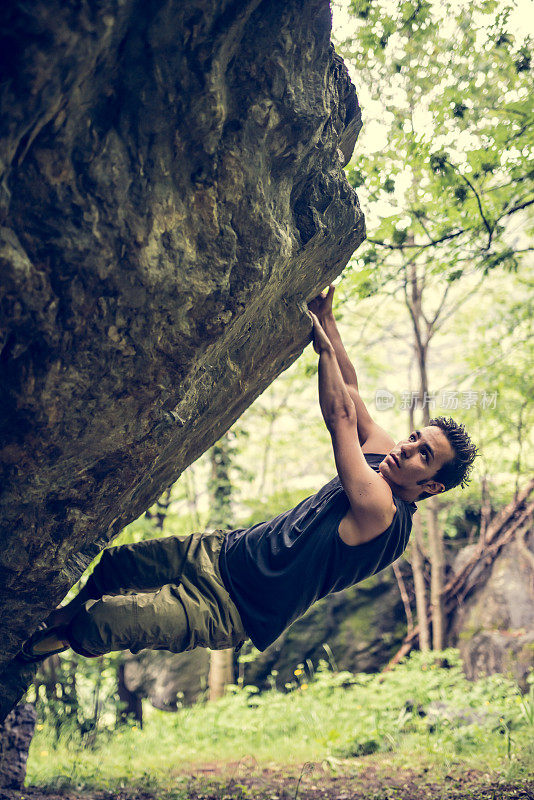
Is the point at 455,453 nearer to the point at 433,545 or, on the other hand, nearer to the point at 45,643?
the point at 45,643

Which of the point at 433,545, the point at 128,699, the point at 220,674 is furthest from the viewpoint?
the point at 433,545

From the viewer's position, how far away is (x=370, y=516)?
3203 millimetres

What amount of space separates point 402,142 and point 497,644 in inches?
284

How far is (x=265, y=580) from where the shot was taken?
11.1ft

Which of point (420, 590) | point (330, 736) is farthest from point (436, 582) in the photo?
point (330, 736)

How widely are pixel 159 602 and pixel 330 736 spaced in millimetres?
3742

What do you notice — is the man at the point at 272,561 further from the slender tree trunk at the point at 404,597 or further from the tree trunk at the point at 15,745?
the slender tree trunk at the point at 404,597

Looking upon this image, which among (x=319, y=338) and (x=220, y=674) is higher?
(x=319, y=338)

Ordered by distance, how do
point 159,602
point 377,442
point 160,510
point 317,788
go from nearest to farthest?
point 159,602, point 377,442, point 317,788, point 160,510

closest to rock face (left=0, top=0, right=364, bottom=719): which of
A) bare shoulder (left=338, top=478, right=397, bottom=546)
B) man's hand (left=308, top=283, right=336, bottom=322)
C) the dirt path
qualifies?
man's hand (left=308, top=283, right=336, bottom=322)

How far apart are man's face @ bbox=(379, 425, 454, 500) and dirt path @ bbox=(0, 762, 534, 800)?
2.49m

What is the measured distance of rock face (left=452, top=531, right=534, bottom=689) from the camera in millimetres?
8398

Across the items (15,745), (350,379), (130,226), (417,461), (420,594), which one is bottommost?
(15,745)

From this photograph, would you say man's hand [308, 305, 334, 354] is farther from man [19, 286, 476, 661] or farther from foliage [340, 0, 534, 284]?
foliage [340, 0, 534, 284]
